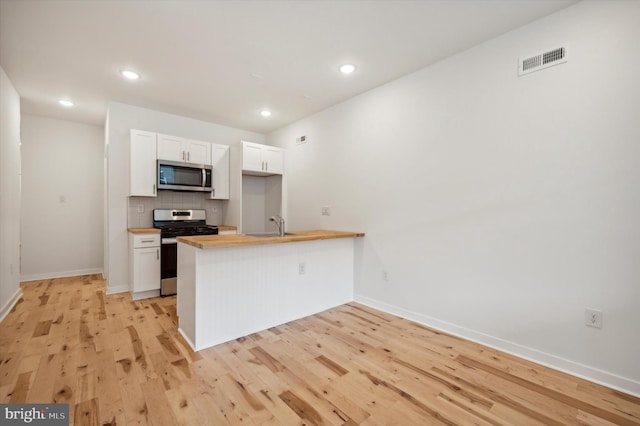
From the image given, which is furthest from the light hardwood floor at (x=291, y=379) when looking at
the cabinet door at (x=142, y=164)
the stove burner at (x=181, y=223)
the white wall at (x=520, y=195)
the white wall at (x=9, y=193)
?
the cabinet door at (x=142, y=164)

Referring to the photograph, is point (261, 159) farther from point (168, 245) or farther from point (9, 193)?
point (9, 193)

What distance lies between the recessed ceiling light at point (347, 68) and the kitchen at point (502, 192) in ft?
1.81

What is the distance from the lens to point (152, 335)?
270 centimetres

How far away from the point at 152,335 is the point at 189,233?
60.9 inches

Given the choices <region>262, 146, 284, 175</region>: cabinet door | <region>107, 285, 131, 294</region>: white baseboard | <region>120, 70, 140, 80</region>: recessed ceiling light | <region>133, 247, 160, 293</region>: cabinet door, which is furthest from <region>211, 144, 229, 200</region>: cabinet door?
<region>107, 285, 131, 294</region>: white baseboard

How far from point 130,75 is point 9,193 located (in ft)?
6.54

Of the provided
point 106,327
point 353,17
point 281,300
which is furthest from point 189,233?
point 353,17

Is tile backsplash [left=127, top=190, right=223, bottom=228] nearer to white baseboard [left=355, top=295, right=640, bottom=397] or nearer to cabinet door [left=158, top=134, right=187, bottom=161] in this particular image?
cabinet door [left=158, top=134, right=187, bottom=161]

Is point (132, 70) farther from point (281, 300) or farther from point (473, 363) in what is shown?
point (473, 363)

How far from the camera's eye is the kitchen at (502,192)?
1.97 m

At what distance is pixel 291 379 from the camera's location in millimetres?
2027

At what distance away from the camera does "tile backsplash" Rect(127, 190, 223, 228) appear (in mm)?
4211

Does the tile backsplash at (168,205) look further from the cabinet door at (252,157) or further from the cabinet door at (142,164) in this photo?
the cabinet door at (252,157)

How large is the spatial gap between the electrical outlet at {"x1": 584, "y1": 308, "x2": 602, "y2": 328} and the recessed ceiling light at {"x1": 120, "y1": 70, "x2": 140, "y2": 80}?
467cm
